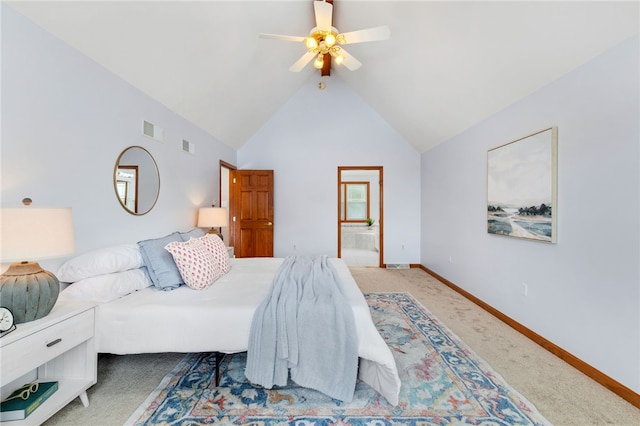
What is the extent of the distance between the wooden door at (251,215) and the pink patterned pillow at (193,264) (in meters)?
2.81

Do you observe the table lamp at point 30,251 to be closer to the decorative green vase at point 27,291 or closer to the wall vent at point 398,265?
the decorative green vase at point 27,291

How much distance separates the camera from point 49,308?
1.40 meters

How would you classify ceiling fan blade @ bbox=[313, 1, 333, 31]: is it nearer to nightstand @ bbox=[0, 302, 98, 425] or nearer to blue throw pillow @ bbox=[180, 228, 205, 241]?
blue throw pillow @ bbox=[180, 228, 205, 241]

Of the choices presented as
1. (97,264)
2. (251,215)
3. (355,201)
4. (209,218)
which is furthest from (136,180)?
(355,201)

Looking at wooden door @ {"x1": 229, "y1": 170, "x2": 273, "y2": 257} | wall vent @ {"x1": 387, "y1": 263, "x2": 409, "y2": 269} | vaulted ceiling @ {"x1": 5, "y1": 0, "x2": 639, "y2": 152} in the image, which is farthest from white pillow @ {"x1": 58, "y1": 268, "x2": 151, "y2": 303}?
wall vent @ {"x1": 387, "y1": 263, "x2": 409, "y2": 269}

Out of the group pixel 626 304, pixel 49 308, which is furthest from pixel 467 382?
pixel 49 308

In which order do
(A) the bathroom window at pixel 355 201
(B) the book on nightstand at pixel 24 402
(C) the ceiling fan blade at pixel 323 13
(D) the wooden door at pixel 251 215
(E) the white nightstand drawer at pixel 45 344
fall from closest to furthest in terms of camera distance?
(E) the white nightstand drawer at pixel 45 344, (B) the book on nightstand at pixel 24 402, (C) the ceiling fan blade at pixel 323 13, (D) the wooden door at pixel 251 215, (A) the bathroom window at pixel 355 201

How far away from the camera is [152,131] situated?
273 centimetres

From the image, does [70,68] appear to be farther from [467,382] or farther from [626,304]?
[626,304]

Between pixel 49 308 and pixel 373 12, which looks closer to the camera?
pixel 49 308

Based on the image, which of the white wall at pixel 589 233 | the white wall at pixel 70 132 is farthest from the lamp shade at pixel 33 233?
the white wall at pixel 589 233

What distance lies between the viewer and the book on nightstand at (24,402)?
1.28 m

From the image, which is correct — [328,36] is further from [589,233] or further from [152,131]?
[589,233]

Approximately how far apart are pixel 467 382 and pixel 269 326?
1.45 meters
